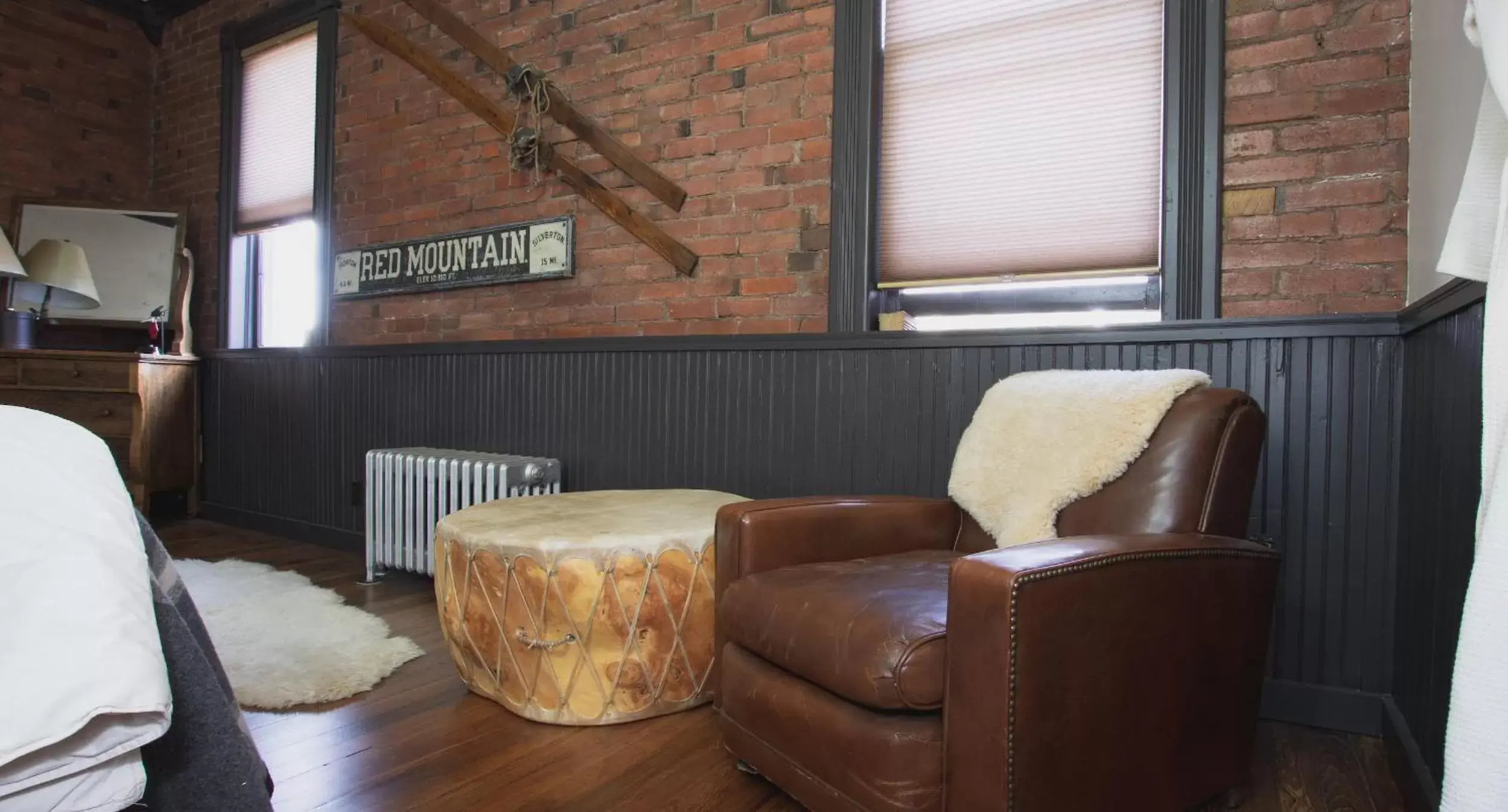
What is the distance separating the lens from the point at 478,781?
1714 millimetres

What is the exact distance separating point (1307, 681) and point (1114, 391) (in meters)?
0.94

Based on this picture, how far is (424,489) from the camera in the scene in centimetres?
328

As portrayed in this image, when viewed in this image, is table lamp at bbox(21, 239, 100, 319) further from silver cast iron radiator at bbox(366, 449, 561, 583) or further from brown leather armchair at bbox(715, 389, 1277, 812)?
brown leather armchair at bbox(715, 389, 1277, 812)

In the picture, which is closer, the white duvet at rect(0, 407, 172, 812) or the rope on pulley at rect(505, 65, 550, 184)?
the white duvet at rect(0, 407, 172, 812)

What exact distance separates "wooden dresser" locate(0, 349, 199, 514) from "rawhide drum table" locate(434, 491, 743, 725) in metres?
3.22

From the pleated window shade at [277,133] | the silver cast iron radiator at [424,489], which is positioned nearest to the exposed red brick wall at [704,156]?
the pleated window shade at [277,133]

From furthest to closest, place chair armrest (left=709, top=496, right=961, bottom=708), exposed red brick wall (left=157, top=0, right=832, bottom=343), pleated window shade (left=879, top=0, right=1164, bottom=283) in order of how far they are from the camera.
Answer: exposed red brick wall (left=157, top=0, right=832, bottom=343) → pleated window shade (left=879, top=0, right=1164, bottom=283) → chair armrest (left=709, top=496, right=961, bottom=708)

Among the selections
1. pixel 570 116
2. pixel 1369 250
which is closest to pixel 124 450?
pixel 570 116

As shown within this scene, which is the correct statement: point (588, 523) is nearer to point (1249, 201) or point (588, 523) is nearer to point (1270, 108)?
point (1249, 201)

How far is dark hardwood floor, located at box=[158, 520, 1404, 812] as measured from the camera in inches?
64.3

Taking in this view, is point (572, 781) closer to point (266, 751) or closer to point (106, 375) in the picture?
point (266, 751)

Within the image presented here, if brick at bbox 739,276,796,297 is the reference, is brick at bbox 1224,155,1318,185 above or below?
above

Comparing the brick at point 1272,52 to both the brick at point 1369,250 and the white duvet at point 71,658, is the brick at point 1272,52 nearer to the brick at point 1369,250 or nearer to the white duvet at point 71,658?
the brick at point 1369,250

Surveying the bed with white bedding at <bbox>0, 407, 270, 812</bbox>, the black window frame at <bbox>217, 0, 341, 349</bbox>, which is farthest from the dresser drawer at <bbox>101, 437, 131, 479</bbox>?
the bed with white bedding at <bbox>0, 407, 270, 812</bbox>
